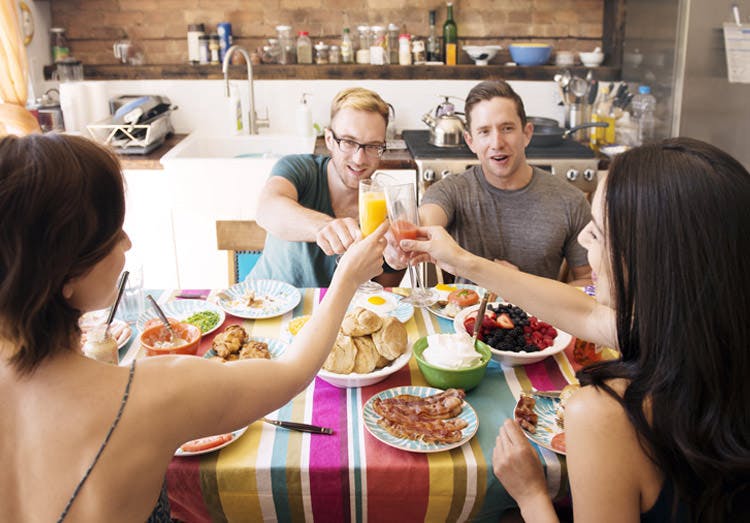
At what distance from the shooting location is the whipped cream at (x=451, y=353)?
4.92 ft

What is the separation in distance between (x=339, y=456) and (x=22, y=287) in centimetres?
68

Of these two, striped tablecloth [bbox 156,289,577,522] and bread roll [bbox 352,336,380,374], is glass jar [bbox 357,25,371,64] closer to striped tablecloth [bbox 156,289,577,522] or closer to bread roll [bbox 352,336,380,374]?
bread roll [bbox 352,336,380,374]

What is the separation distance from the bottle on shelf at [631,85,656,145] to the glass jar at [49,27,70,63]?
129 inches

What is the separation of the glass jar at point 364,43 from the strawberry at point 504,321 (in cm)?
270

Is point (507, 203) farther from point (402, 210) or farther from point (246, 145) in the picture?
point (246, 145)

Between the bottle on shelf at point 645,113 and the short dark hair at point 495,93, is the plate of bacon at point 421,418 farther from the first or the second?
the bottle on shelf at point 645,113

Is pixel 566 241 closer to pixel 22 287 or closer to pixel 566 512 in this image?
pixel 566 512

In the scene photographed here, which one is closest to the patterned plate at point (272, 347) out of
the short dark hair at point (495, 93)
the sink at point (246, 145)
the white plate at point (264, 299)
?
the white plate at point (264, 299)

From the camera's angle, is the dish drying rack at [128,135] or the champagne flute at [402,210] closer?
the champagne flute at [402,210]

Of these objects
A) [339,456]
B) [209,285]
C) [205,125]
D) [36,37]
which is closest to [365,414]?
[339,456]

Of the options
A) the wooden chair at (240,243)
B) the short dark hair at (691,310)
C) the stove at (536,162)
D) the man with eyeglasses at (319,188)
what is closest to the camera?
the short dark hair at (691,310)

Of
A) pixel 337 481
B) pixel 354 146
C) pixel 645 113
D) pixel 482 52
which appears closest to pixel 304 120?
pixel 482 52

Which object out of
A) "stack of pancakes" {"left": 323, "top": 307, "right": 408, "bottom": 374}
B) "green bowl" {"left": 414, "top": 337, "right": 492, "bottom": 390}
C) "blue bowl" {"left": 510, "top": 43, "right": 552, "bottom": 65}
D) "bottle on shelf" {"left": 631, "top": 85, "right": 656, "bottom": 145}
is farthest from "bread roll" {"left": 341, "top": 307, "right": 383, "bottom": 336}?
"blue bowl" {"left": 510, "top": 43, "right": 552, "bottom": 65}

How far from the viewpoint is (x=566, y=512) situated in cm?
141
